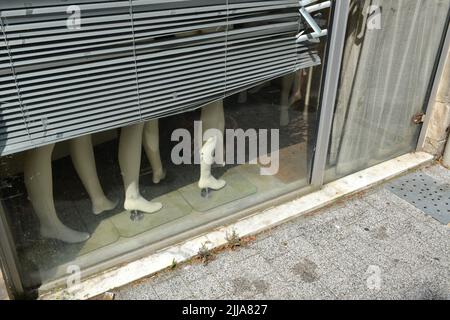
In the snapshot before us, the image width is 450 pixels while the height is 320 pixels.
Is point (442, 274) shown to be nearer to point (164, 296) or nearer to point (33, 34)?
point (164, 296)

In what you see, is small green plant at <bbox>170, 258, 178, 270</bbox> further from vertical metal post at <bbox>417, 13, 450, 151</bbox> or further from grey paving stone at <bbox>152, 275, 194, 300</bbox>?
vertical metal post at <bbox>417, 13, 450, 151</bbox>

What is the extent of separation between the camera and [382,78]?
352 cm

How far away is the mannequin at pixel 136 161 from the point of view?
2.80 meters

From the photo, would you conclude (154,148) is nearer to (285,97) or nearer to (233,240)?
(233,240)

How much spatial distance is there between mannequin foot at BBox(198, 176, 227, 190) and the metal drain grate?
1596 mm

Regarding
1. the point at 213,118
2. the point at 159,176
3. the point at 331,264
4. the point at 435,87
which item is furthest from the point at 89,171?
the point at 435,87

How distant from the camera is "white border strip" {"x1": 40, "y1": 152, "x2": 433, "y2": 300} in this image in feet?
8.74

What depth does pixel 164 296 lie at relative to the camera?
260 centimetres

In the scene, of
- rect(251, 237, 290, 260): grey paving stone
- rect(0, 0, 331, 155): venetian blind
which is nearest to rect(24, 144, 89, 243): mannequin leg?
rect(0, 0, 331, 155): venetian blind

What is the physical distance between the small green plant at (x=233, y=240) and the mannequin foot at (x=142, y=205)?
579mm

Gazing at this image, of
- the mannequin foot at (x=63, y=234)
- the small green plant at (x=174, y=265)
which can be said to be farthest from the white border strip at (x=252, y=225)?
the mannequin foot at (x=63, y=234)

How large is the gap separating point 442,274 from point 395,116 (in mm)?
1643

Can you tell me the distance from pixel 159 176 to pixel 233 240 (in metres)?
0.76
